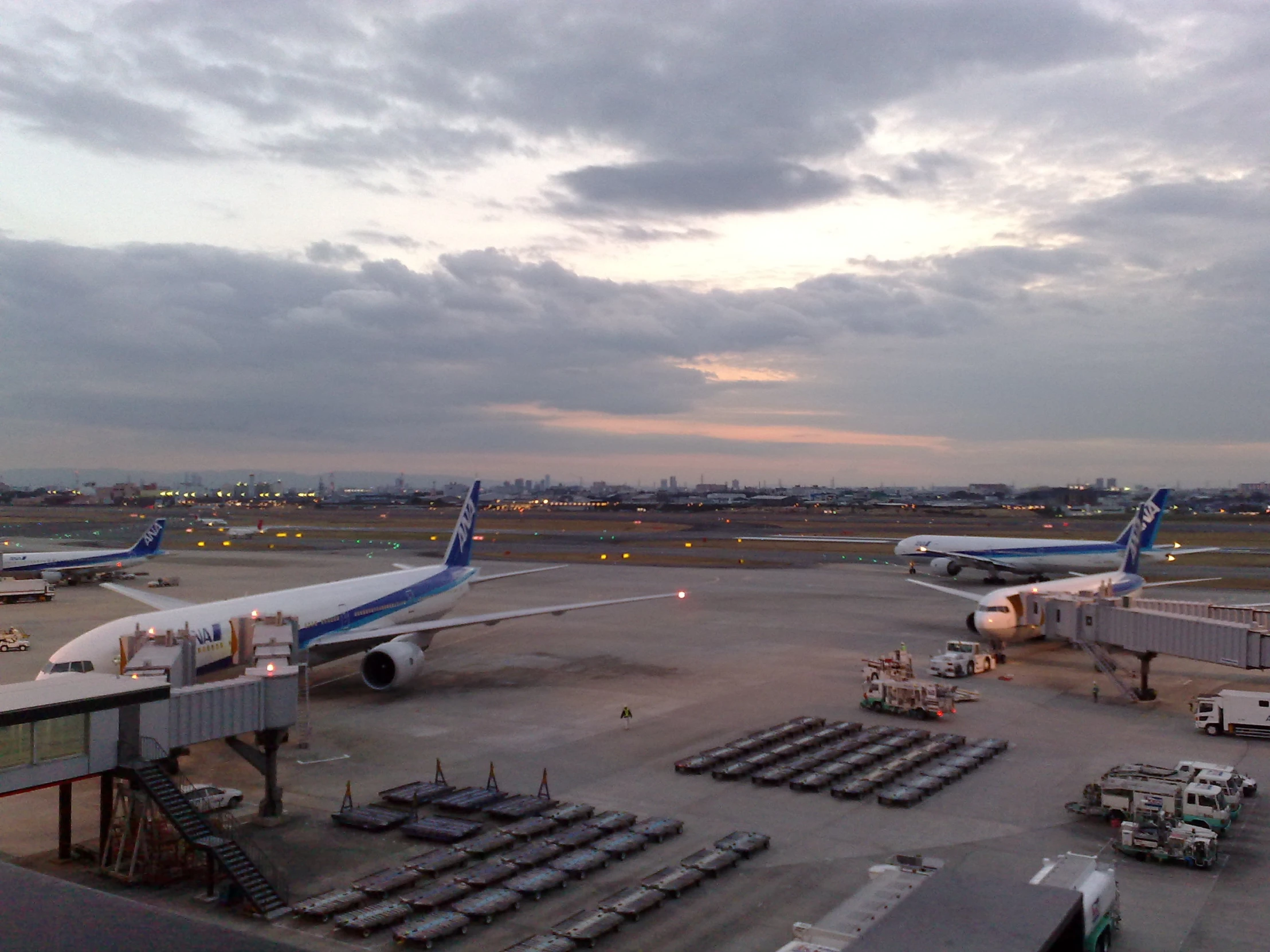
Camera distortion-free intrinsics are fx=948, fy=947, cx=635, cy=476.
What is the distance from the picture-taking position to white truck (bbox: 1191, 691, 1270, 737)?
106 ft

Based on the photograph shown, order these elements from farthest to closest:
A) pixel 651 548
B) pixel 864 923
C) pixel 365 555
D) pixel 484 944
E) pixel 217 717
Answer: pixel 651 548 < pixel 365 555 < pixel 217 717 < pixel 484 944 < pixel 864 923

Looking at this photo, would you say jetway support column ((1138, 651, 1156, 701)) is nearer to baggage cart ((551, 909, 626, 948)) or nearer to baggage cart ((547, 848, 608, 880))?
baggage cart ((547, 848, 608, 880))

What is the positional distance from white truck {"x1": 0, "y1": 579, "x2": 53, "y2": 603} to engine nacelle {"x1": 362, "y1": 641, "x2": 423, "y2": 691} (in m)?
44.9

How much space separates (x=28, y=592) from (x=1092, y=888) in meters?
73.1

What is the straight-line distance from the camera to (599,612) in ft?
204

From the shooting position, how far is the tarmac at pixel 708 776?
18.9 m

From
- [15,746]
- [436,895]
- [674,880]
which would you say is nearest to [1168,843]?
[674,880]

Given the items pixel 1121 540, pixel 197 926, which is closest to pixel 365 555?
pixel 1121 540

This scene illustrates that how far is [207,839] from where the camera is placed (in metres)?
19.3

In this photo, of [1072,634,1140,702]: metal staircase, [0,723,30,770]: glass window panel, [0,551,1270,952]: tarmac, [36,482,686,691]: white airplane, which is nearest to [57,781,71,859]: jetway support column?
[0,551,1270,952]: tarmac

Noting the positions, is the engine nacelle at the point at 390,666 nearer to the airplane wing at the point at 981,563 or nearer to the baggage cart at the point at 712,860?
the baggage cart at the point at 712,860

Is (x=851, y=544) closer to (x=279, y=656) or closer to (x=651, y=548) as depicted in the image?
(x=651, y=548)

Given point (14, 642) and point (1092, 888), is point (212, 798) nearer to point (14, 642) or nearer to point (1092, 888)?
point (1092, 888)

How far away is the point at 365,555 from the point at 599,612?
166ft
